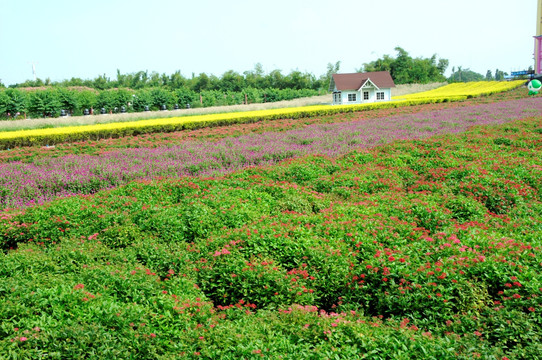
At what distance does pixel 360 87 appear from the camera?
155ft

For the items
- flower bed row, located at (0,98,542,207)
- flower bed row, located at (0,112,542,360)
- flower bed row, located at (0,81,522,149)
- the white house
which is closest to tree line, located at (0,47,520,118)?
the white house

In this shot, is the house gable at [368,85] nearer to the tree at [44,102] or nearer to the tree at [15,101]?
the tree at [44,102]

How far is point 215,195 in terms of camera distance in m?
7.80

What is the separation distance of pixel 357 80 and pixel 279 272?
46.0 metres

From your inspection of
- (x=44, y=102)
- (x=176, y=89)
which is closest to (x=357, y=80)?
(x=176, y=89)

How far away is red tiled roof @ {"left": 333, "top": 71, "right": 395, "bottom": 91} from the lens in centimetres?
4766

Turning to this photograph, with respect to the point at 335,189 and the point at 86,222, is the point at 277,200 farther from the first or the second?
the point at 86,222

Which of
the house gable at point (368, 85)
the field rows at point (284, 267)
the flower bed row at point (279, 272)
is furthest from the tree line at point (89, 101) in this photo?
the flower bed row at point (279, 272)

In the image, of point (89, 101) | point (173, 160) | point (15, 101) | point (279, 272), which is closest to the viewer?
point (279, 272)

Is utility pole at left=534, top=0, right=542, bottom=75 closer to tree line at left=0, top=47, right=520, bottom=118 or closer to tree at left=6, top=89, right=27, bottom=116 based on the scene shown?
tree line at left=0, top=47, right=520, bottom=118

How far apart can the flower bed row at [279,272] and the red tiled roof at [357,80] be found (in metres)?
40.4

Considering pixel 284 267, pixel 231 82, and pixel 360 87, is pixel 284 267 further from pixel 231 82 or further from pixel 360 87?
pixel 231 82

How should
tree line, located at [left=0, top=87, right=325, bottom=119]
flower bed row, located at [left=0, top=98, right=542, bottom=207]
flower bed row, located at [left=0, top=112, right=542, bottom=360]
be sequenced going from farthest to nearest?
tree line, located at [left=0, top=87, right=325, bottom=119] → flower bed row, located at [left=0, top=98, right=542, bottom=207] → flower bed row, located at [left=0, top=112, right=542, bottom=360]

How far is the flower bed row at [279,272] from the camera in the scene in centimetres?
368
